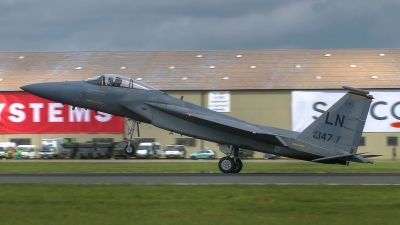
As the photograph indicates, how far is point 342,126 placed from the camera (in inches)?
1021

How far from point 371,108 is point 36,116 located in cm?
3437

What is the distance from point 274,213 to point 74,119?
49184 millimetres

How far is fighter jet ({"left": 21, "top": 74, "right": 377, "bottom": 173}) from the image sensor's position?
1016 inches

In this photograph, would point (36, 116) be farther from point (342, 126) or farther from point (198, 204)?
point (198, 204)

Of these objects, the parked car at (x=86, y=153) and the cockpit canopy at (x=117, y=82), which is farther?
the parked car at (x=86, y=153)

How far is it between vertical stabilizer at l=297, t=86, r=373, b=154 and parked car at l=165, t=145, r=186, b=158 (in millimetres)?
32031

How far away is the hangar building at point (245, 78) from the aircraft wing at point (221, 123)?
31.5 metres

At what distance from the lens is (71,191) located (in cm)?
1812

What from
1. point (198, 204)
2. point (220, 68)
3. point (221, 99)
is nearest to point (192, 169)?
point (198, 204)

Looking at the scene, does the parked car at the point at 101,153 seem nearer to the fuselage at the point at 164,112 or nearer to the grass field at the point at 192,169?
the grass field at the point at 192,169

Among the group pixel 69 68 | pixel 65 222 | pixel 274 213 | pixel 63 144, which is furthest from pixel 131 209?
pixel 69 68

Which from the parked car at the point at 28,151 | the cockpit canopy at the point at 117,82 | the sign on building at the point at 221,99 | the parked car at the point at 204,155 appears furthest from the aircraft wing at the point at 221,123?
the parked car at the point at 28,151

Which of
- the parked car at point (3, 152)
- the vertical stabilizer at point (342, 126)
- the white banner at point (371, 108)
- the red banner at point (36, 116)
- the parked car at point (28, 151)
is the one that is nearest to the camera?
the vertical stabilizer at point (342, 126)

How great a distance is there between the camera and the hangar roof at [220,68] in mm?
61781
